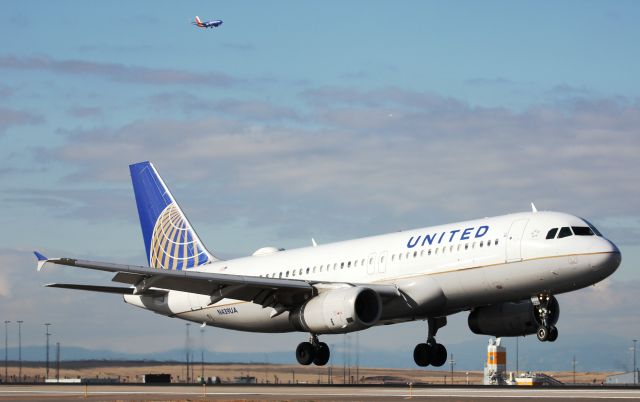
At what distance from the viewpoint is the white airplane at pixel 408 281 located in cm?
4897

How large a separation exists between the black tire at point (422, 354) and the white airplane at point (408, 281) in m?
0.06

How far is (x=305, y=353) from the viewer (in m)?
56.6

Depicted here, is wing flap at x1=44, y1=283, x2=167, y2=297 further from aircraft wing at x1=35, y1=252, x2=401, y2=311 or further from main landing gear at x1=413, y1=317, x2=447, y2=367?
main landing gear at x1=413, y1=317, x2=447, y2=367

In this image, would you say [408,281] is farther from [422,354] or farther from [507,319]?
[422,354]

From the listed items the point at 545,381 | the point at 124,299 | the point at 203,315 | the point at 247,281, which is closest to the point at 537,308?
the point at 247,281

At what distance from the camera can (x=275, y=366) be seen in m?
162

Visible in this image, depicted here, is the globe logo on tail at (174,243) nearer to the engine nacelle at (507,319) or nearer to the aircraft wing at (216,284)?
the aircraft wing at (216,284)

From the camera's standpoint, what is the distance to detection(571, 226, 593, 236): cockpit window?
48.8m

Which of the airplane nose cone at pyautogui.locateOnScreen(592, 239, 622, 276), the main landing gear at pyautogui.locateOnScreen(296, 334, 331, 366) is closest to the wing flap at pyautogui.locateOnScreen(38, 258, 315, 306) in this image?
the main landing gear at pyautogui.locateOnScreen(296, 334, 331, 366)

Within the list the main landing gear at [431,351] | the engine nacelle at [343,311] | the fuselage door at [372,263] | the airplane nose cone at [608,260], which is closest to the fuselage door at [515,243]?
the airplane nose cone at [608,260]

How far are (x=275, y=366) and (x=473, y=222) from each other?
4415 inches

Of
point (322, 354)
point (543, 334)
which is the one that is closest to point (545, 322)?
point (543, 334)

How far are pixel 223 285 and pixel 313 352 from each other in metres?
5.38

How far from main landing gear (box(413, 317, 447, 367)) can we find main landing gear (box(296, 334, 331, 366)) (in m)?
5.04
